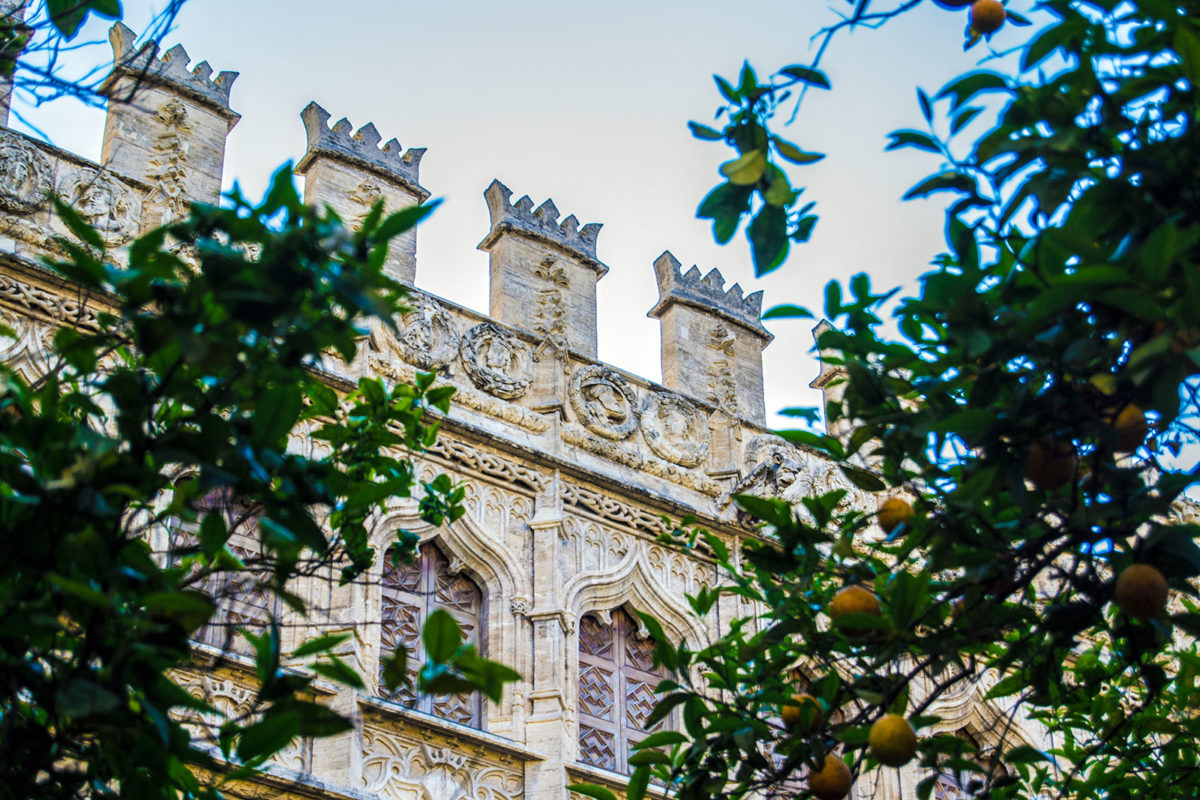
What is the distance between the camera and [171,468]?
35.9 feet

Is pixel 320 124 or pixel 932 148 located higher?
pixel 320 124

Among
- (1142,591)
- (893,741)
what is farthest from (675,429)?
(1142,591)

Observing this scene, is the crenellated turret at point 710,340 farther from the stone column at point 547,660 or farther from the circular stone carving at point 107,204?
the circular stone carving at point 107,204

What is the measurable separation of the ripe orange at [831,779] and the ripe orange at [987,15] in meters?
2.27

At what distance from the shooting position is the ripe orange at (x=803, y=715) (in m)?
5.44

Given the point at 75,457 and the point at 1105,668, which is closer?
the point at 75,457

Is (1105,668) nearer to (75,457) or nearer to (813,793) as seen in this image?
(813,793)

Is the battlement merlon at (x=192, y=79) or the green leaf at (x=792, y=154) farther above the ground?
the battlement merlon at (x=192, y=79)

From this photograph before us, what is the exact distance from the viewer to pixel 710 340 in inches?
565

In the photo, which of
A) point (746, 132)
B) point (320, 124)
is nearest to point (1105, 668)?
point (746, 132)

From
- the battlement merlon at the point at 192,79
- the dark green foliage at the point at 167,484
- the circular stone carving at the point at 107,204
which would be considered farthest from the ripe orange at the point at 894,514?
the battlement merlon at the point at 192,79

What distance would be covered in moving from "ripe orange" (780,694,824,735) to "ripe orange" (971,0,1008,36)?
6.97 ft

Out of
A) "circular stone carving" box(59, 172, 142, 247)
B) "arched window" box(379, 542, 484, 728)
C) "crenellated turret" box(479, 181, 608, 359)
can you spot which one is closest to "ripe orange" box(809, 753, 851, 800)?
"arched window" box(379, 542, 484, 728)

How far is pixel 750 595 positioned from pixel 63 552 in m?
2.74
